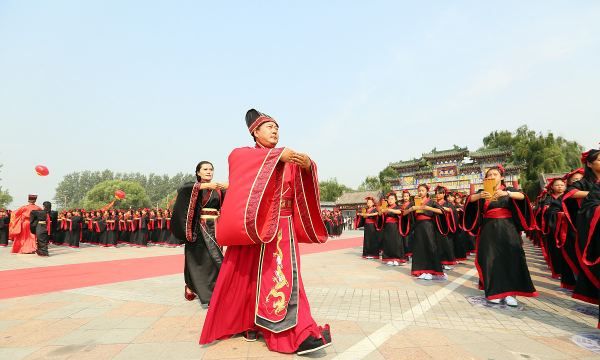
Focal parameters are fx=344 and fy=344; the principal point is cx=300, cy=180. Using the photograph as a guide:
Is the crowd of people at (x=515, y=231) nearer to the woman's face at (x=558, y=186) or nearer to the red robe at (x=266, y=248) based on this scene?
the woman's face at (x=558, y=186)

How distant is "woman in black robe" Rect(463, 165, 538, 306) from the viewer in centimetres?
471

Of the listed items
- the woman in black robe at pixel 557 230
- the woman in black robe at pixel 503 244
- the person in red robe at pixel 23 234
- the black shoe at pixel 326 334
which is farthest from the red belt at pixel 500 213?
the person in red robe at pixel 23 234

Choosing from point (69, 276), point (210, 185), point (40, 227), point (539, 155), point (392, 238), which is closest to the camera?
point (210, 185)

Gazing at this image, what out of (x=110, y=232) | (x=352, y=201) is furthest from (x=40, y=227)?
(x=352, y=201)

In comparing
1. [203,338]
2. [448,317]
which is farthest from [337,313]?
[203,338]

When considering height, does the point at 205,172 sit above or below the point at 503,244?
above

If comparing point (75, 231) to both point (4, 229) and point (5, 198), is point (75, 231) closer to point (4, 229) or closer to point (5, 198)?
point (4, 229)

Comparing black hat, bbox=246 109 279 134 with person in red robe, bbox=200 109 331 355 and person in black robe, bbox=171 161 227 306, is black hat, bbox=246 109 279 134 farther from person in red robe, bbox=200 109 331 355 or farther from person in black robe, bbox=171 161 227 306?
person in black robe, bbox=171 161 227 306

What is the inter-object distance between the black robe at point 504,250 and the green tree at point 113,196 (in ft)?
251

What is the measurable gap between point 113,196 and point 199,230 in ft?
253

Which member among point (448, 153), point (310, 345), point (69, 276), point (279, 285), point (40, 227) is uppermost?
point (448, 153)

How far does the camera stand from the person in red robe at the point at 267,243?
289 cm

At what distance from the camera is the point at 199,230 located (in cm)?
484

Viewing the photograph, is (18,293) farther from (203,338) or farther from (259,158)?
(259,158)
